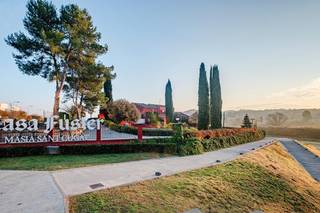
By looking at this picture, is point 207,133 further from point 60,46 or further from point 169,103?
point 169,103

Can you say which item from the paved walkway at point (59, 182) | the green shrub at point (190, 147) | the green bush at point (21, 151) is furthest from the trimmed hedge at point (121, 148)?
the paved walkway at point (59, 182)

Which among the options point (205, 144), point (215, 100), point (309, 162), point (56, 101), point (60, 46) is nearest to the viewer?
point (205, 144)

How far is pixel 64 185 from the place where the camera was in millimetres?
4969

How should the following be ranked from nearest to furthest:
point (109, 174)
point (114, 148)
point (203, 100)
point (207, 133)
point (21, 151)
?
point (109, 174)
point (21, 151)
point (114, 148)
point (207, 133)
point (203, 100)

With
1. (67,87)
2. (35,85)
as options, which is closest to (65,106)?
(67,87)

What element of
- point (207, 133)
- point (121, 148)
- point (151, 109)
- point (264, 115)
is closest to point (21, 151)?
point (121, 148)

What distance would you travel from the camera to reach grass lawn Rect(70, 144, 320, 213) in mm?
4125

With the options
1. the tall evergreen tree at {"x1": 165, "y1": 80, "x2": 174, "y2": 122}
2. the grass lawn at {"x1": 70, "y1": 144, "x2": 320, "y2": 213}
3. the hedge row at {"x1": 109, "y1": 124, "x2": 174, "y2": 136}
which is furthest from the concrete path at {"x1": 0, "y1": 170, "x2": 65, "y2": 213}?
the tall evergreen tree at {"x1": 165, "y1": 80, "x2": 174, "y2": 122}

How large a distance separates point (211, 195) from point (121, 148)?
232 inches

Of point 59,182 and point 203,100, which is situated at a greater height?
point 203,100

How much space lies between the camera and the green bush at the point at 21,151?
8727 mm

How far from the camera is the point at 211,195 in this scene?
5055 mm

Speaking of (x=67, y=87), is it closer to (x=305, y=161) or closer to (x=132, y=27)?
(x=132, y=27)

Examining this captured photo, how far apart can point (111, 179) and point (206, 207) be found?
2.56m
